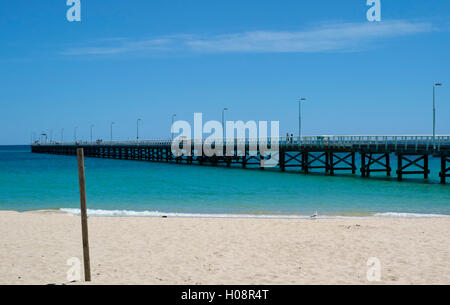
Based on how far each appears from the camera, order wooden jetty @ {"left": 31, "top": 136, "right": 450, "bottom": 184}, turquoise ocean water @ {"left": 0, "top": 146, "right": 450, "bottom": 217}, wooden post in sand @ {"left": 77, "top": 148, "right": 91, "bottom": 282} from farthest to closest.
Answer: wooden jetty @ {"left": 31, "top": 136, "right": 450, "bottom": 184}, turquoise ocean water @ {"left": 0, "top": 146, "right": 450, "bottom": 217}, wooden post in sand @ {"left": 77, "top": 148, "right": 91, "bottom": 282}

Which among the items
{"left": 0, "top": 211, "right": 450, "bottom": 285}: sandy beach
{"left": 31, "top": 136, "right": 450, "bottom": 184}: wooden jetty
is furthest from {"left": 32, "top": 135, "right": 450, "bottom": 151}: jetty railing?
{"left": 0, "top": 211, "right": 450, "bottom": 285}: sandy beach

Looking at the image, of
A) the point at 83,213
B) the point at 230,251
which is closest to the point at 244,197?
the point at 230,251

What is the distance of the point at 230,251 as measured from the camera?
9328 mm

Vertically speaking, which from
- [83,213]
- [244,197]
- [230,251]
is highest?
[83,213]

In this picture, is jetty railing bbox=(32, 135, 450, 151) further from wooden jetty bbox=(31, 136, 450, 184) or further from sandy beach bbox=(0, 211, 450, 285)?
sandy beach bbox=(0, 211, 450, 285)

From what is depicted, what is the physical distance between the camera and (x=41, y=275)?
7391 millimetres

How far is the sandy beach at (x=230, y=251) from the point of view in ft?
24.0

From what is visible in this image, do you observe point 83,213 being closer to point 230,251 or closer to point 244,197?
point 230,251

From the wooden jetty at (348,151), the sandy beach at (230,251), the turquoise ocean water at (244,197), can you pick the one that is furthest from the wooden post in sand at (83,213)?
the wooden jetty at (348,151)

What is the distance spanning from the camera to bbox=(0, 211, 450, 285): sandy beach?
7320 mm

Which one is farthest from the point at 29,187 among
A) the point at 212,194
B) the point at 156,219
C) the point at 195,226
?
the point at 195,226

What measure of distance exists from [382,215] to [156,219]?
742 cm

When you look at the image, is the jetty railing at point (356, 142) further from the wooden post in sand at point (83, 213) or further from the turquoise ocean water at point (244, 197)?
the wooden post in sand at point (83, 213)

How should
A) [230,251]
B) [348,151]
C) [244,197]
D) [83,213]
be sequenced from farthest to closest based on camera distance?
[348,151] < [244,197] < [230,251] < [83,213]
